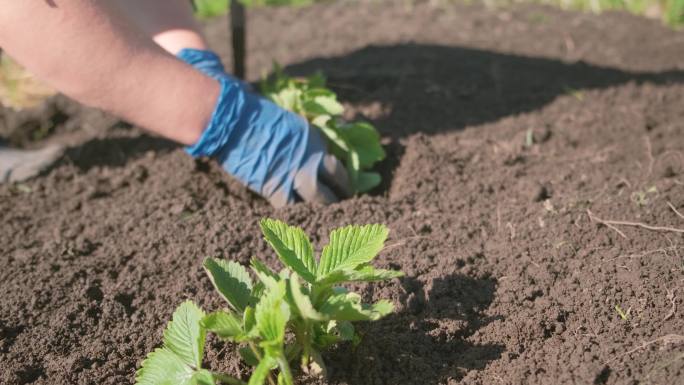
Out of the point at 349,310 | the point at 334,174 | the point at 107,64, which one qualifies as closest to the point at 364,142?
the point at 334,174

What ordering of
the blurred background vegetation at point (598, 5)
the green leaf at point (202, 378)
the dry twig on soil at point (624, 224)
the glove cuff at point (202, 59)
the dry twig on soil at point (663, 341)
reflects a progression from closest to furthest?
the green leaf at point (202, 378) < the dry twig on soil at point (663, 341) < the dry twig on soil at point (624, 224) < the glove cuff at point (202, 59) < the blurred background vegetation at point (598, 5)

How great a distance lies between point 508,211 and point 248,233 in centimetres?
76

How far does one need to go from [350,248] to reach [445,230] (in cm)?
Answer: 57

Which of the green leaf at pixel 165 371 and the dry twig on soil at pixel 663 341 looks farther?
the dry twig on soil at pixel 663 341

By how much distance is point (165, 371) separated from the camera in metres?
1.47

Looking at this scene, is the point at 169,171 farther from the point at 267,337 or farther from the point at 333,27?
the point at 333,27

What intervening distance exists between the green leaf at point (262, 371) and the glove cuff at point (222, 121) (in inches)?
41.1

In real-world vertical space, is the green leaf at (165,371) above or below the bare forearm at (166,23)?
below

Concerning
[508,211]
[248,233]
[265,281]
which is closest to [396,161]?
[508,211]

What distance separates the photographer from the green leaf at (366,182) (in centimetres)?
237

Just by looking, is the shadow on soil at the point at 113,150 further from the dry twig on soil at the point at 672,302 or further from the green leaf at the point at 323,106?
the dry twig on soil at the point at 672,302

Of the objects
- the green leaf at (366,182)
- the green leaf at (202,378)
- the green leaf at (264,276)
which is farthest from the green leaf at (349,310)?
the green leaf at (366,182)

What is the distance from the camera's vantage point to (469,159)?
2.52 meters

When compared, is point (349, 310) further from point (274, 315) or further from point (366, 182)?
point (366, 182)
